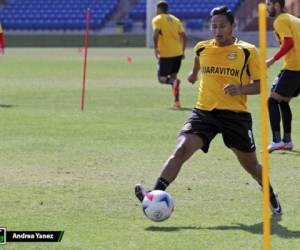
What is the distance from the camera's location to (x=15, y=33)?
62.7m

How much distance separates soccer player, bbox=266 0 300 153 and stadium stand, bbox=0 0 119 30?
49.2 meters

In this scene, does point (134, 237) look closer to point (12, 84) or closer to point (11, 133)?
point (11, 133)

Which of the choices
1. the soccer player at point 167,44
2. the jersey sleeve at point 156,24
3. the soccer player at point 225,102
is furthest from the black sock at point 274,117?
the jersey sleeve at point 156,24

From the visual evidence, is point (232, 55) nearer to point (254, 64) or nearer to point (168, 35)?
point (254, 64)

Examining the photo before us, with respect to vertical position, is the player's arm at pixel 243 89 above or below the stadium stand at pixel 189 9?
above

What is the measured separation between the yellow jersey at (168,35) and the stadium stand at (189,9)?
38.4m

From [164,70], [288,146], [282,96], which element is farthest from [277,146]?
[164,70]

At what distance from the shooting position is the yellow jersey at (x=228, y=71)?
764 cm

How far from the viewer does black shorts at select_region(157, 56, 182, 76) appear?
19000mm

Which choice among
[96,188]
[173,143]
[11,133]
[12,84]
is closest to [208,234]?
[96,188]

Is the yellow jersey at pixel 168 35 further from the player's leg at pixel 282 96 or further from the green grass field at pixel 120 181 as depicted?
the player's leg at pixel 282 96

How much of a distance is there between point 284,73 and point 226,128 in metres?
4.38

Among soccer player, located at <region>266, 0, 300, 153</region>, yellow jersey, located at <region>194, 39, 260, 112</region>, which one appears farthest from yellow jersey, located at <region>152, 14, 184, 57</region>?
yellow jersey, located at <region>194, 39, 260, 112</region>

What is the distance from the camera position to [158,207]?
7070 mm
